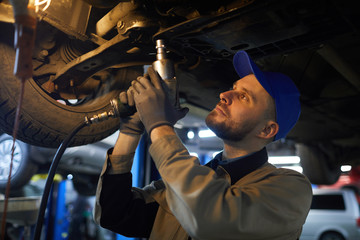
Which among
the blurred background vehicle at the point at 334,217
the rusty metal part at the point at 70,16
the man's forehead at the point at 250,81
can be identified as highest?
the rusty metal part at the point at 70,16

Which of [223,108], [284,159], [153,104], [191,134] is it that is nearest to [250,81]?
[223,108]

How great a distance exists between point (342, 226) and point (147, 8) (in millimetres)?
5238

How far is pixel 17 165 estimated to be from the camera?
1851 mm

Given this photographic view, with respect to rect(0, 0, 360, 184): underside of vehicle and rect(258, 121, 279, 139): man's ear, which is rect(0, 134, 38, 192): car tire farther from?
rect(258, 121, 279, 139): man's ear

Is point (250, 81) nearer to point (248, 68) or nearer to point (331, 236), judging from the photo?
point (248, 68)

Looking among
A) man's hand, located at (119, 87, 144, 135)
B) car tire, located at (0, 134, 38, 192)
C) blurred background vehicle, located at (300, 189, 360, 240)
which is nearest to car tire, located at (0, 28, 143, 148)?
man's hand, located at (119, 87, 144, 135)

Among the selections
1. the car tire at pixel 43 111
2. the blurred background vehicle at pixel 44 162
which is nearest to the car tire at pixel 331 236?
the blurred background vehicle at pixel 44 162

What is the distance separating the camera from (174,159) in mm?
652

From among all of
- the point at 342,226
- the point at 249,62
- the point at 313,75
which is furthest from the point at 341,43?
the point at 342,226

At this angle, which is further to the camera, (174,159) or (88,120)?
(88,120)

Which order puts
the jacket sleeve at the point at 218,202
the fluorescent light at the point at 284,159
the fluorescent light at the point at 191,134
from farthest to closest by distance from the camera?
the fluorescent light at the point at 284,159 → the fluorescent light at the point at 191,134 → the jacket sleeve at the point at 218,202

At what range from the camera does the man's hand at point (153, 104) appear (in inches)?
28.4

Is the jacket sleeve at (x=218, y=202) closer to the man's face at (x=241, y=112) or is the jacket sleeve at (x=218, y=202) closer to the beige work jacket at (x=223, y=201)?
the beige work jacket at (x=223, y=201)

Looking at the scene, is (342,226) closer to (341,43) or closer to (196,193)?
(341,43)
